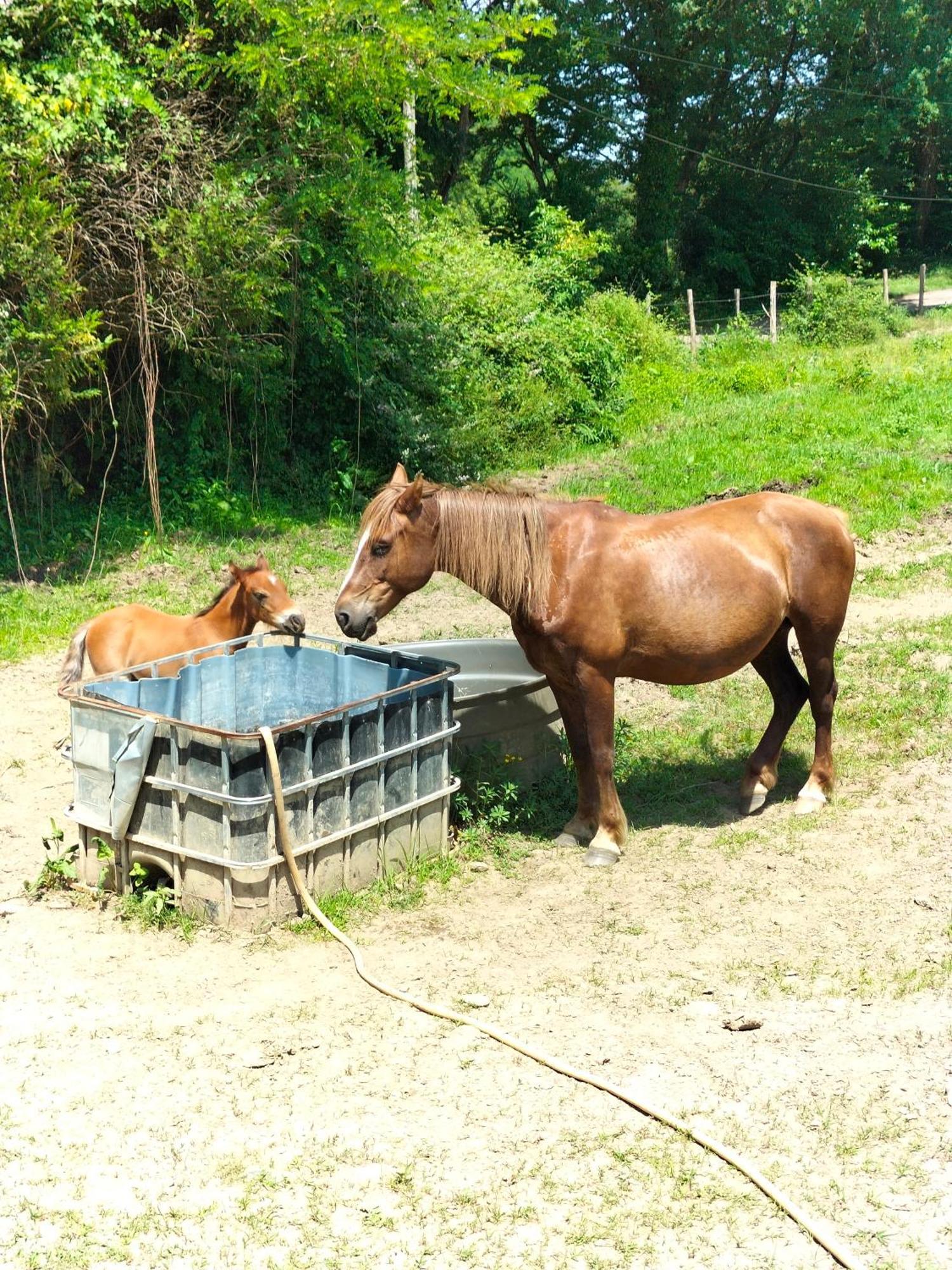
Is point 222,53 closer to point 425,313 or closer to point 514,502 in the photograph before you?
point 425,313

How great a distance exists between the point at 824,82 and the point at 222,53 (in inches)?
1107

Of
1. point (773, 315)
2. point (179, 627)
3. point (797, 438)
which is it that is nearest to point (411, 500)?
point (179, 627)

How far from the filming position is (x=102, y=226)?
11055mm

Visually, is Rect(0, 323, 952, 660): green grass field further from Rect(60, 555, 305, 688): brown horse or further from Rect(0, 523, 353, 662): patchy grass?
Rect(60, 555, 305, 688): brown horse

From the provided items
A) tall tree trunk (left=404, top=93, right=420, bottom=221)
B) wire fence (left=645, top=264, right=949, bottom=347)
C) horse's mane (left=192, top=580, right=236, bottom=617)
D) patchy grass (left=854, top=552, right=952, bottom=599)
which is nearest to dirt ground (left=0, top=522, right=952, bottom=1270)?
horse's mane (left=192, top=580, right=236, bottom=617)

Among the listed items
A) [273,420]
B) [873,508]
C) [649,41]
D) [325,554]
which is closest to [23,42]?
[273,420]

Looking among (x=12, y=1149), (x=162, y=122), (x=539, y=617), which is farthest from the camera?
(x=162, y=122)

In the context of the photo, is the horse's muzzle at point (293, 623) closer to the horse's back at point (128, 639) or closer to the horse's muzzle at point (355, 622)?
the horse's back at point (128, 639)

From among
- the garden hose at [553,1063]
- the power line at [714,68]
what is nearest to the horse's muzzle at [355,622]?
the garden hose at [553,1063]

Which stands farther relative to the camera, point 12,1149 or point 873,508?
point 873,508

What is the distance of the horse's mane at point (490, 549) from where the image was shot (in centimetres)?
581

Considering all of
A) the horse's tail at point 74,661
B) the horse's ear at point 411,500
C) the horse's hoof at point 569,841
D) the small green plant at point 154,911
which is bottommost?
the horse's hoof at point 569,841

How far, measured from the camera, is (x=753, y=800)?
261 inches

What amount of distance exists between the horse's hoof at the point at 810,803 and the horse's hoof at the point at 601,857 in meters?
1.15
